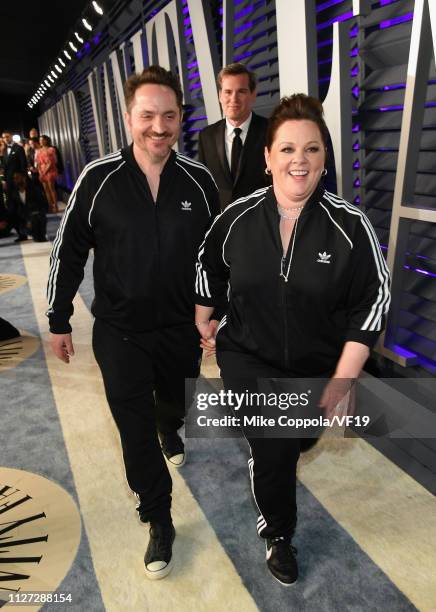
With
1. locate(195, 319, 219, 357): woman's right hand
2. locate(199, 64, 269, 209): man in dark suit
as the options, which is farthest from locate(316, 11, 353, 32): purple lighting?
locate(195, 319, 219, 357): woman's right hand

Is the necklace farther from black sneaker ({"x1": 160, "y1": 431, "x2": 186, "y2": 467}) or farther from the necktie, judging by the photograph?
the necktie

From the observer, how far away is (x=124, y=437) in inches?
85.4

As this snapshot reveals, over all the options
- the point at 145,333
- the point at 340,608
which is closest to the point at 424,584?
the point at 340,608

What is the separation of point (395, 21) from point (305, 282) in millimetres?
1757

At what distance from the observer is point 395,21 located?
107 inches

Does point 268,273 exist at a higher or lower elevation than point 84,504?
higher

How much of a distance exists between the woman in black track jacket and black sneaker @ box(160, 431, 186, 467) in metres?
0.82

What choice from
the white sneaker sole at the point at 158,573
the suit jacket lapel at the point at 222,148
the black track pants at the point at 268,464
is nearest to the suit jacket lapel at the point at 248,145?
the suit jacket lapel at the point at 222,148

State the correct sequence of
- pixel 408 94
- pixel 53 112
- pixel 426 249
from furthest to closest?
pixel 53 112, pixel 426 249, pixel 408 94

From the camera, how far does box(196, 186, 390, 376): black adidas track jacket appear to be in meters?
1.92

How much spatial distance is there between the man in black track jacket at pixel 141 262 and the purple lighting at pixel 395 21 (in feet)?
4.38

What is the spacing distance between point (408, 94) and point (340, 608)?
235cm

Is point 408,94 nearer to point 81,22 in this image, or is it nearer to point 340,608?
point 340,608

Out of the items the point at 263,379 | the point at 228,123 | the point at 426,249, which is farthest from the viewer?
the point at 228,123
